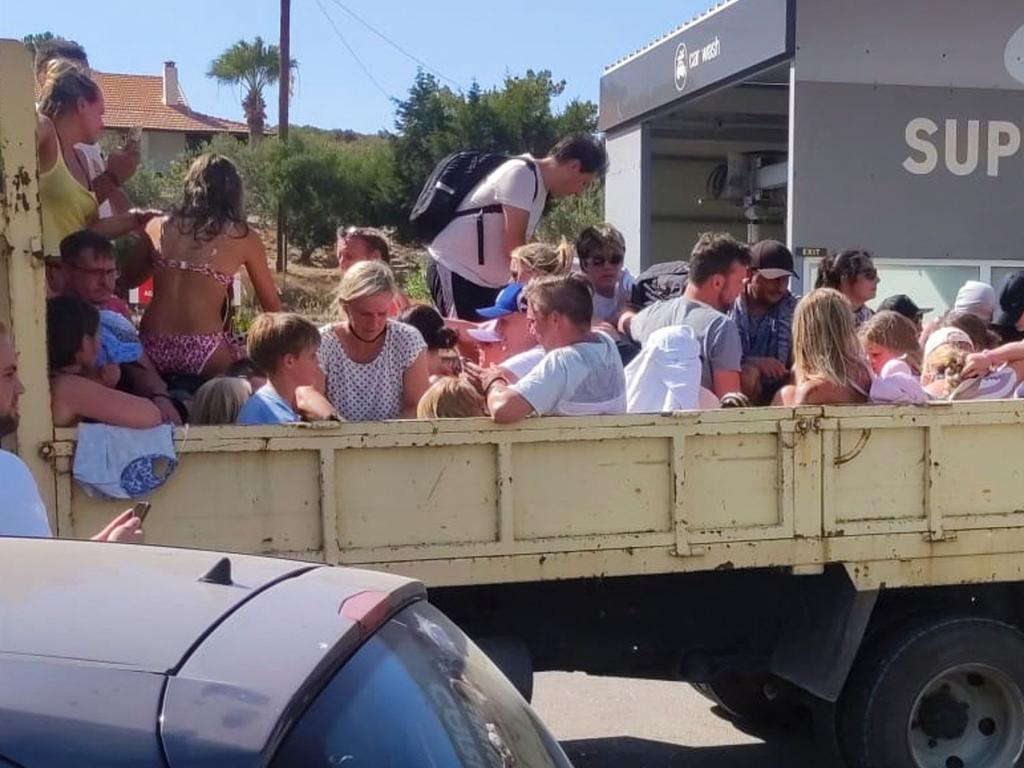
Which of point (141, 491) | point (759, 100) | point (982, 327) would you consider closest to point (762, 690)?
point (982, 327)

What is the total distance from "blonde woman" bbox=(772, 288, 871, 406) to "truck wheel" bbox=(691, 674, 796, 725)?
1.54 metres

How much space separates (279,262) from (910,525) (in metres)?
35.9

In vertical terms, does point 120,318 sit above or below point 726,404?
above

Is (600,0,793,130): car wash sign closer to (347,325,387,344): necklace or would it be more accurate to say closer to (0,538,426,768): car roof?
(347,325,387,344): necklace

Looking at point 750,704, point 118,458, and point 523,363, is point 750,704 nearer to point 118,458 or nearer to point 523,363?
point 523,363

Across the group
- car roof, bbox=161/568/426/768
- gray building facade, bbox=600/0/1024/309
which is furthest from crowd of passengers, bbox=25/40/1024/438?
gray building facade, bbox=600/0/1024/309

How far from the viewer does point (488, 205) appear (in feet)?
20.1

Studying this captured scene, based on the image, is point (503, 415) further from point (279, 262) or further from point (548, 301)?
point (279, 262)

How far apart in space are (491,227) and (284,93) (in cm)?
3539

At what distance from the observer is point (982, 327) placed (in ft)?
19.0

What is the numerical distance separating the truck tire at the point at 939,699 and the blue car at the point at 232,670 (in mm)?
2634

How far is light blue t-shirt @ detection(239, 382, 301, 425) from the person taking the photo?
13.8ft

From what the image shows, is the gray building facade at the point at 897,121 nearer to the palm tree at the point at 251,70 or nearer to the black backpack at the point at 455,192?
the black backpack at the point at 455,192

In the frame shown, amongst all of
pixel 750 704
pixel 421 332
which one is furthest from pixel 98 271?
pixel 750 704
